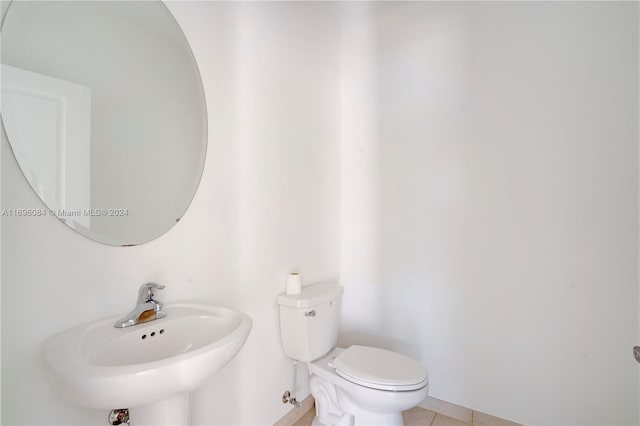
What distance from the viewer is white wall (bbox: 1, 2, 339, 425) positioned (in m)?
0.79

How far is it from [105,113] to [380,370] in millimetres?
1420

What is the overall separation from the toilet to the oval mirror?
2.53 feet

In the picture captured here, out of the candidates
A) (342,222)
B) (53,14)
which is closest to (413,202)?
(342,222)

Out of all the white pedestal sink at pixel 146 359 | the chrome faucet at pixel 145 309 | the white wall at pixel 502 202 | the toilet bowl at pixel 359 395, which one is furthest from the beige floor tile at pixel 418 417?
the chrome faucet at pixel 145 309

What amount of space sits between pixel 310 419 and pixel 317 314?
0.63m

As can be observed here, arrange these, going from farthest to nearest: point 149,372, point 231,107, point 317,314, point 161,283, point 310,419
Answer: point 310,419 < point 317,314 < point 231,107 < point 161,283 < point 149,372

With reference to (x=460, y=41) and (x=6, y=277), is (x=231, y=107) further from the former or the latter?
(x=460, y=41)

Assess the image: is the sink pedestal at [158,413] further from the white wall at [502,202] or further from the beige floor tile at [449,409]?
the beige floor tile at [449,409]

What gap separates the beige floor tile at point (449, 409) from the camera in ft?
5.38

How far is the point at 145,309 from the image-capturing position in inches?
37.6

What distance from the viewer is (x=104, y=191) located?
0.95 metres

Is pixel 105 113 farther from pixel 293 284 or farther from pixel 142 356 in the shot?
pixel 293 284

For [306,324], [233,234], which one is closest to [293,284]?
[306,324]

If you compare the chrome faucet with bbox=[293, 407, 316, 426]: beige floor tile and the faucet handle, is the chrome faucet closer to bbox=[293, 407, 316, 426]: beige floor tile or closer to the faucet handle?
the faucet handle
